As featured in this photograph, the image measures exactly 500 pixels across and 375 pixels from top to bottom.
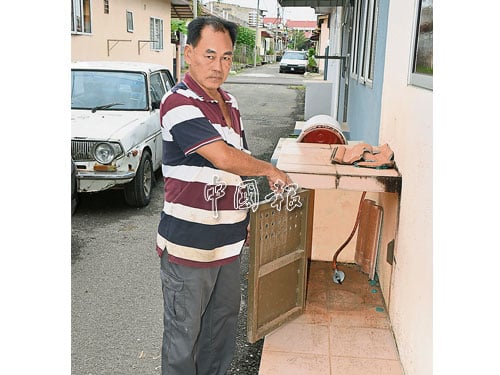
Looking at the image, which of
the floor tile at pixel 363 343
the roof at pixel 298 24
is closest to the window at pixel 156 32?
the floor tile at pixel 363 343

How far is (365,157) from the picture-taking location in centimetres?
363

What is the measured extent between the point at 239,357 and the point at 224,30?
2142mm

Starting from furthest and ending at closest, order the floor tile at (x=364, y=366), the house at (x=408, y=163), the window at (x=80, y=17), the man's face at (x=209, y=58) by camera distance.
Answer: the window at (x=80, y=17)
the floor tile at (x=364, y=366)
the house at (x=408, y=163)
the man's face at (x=209, y=58)

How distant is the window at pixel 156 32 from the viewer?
18336 millimetres

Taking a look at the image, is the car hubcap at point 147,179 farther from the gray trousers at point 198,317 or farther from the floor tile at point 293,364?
the gray trousers at point 198,317

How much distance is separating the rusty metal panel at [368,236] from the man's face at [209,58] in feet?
7.20

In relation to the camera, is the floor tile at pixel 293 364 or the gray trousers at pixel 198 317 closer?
the gray trousers at pixel 198 317

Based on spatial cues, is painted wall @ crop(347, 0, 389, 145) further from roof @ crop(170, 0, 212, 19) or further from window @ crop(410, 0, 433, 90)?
roof @ crop(170, 0, 212, 19)

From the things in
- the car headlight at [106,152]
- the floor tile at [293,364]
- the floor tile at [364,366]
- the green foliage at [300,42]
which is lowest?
the floor tile at [293,364]

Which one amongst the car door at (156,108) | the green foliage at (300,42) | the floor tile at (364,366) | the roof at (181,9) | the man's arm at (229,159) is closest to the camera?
the man's arm at (229,159)

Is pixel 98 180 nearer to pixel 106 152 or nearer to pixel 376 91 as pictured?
pixel 106 152

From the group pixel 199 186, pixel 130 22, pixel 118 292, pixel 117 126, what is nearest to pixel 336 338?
pixel 199 186

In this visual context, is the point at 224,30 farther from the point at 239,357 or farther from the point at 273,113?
the point at 273,113
